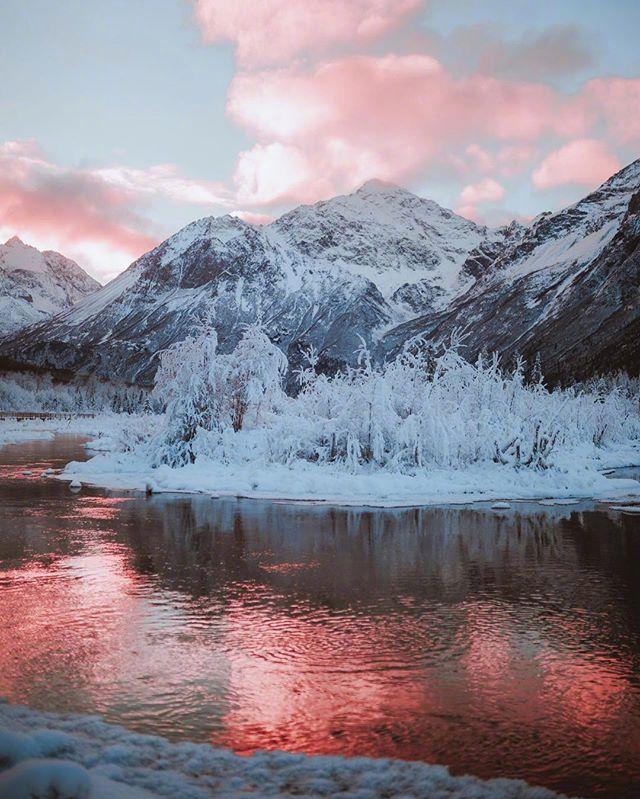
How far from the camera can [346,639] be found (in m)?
11.0

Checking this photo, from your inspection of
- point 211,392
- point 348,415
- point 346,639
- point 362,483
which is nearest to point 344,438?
point 348,415

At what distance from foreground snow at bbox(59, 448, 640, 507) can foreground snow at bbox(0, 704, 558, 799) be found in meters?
19.7

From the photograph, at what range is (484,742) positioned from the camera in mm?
7688

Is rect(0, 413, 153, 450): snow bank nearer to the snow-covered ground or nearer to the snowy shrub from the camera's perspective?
the snow-covered ground

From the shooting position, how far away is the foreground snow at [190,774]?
20.6 ft

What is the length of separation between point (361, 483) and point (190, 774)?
23481 mm

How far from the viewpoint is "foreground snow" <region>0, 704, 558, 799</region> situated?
6.28m

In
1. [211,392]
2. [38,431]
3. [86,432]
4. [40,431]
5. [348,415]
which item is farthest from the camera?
[86,432]

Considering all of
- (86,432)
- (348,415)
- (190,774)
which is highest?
(86,432)

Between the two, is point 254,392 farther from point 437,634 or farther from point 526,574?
point 437,634

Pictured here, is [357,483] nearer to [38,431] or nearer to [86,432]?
[86,432]

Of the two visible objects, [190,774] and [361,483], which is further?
[361,483]

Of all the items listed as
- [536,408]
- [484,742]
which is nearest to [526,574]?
[484,742]

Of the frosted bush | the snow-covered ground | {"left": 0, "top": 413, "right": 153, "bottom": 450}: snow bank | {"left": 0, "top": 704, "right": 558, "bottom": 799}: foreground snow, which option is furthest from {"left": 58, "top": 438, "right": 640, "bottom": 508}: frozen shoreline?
the snow-covered ground
